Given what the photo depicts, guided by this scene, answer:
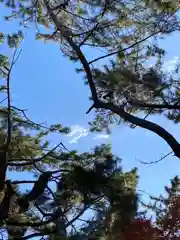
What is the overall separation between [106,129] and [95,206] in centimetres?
154

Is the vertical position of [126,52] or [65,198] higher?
[126,52]

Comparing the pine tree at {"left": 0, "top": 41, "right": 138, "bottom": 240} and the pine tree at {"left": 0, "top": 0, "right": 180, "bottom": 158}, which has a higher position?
the pine tree at {"left": 0, "top": 0, "right": 180, "bottom": 158}

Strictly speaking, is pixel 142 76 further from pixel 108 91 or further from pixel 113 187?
pixel 113 187

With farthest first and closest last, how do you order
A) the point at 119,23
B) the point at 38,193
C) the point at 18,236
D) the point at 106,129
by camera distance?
the point at 106,129, the point at 119,23, the point at 18,236, the point at 38,193

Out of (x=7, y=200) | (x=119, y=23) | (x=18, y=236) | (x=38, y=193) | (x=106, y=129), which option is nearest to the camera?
(x=7, y=200)

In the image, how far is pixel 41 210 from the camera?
4.66 m

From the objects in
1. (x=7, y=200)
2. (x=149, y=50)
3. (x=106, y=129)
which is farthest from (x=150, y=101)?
(x=7, y=200)

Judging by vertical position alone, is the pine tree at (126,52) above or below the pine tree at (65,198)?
above

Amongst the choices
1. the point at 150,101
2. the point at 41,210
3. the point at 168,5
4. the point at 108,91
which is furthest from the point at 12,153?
the point at 168,5

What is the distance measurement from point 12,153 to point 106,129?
1294mm

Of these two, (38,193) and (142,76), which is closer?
(38,193)

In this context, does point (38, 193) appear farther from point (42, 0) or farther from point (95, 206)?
point (42, 0)

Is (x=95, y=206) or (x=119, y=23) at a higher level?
(x=119, y=23)

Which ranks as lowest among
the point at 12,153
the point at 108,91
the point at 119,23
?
the point at 12,153
